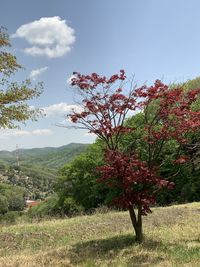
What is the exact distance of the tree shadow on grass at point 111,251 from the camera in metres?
10.1

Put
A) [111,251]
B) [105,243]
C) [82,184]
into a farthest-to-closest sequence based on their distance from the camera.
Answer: [82,184], [105,243], [111,251]

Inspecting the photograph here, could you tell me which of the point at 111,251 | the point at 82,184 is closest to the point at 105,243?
the point at 111,251

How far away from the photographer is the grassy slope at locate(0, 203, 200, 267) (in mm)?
10094

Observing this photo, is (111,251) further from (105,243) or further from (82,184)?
(82,184)

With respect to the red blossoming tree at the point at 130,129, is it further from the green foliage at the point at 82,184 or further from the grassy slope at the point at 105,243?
the green foliage at the point at 82,184

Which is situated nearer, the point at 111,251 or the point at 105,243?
the point at 111,251

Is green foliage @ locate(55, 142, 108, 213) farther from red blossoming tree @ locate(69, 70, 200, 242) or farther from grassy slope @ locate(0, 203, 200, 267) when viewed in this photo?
red blossoming tree @ locate(69, 70, 200, 242)

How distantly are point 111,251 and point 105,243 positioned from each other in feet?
3.90

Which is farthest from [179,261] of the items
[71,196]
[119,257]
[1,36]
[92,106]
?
[71,196]

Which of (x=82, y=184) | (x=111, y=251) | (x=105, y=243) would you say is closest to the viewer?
(x=111, y=251)

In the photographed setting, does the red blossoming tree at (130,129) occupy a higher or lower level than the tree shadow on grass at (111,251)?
higher

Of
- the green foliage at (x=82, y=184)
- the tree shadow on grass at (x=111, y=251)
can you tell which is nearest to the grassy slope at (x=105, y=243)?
the tree shadow on grass at (x=111, y=251)

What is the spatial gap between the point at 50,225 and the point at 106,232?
10.2ft

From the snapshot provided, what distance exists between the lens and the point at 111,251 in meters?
11.2
